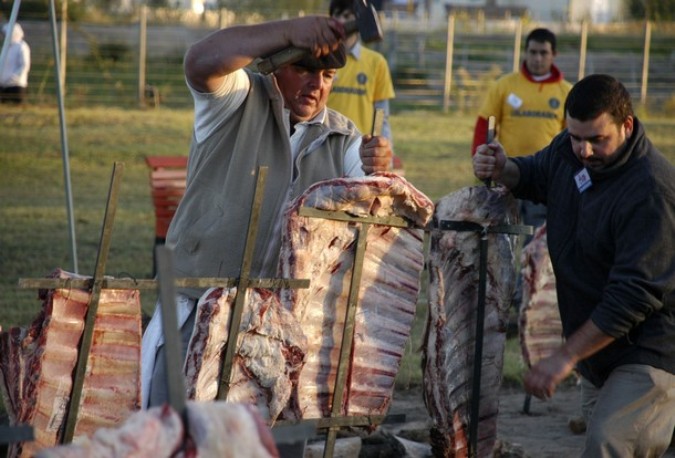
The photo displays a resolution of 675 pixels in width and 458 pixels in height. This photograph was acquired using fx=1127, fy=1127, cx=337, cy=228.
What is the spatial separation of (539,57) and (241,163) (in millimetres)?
6183

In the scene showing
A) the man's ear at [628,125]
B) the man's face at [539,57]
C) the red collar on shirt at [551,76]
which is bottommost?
the red collar on shirt at [551,76]

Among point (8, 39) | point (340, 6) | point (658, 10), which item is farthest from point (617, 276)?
point (658, 10)

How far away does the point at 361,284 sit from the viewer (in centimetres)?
490

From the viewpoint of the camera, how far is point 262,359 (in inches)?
179

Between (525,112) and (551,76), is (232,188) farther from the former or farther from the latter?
(551,76)

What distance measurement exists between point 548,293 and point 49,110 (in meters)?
17.0

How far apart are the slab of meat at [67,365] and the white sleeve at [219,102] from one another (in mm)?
782

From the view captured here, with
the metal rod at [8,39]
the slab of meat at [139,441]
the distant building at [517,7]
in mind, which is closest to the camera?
the slab of meat at [139,441]

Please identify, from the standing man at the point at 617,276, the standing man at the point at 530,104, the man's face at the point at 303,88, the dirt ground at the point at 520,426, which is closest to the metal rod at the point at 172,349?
the standing man at the point at 617,276

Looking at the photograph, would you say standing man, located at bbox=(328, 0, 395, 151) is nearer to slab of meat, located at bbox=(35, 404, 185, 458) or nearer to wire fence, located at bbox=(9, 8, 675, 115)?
slab of meat, located at bbox=(35, 404, 185, 458)

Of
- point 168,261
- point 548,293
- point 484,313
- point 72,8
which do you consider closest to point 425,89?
point 72,8

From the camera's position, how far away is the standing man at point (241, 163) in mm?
4625

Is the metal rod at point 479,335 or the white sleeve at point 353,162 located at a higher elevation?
the white sleeve at point 353,162

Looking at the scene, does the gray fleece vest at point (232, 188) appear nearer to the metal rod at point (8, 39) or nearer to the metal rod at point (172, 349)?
the metal rod at point (8, 39)
